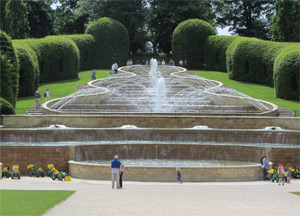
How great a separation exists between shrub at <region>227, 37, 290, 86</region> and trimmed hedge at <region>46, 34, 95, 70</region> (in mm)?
16090

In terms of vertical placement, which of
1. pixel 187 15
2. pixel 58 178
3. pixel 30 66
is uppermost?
pixel 187 15

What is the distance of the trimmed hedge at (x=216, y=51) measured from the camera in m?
56.6

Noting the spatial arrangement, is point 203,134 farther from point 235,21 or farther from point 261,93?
point 235,21

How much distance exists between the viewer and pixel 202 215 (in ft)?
39.6

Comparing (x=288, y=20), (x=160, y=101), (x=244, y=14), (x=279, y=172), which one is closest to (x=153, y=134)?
(x=279, y=172)

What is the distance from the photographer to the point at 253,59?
4725cm

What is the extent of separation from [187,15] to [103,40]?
10.9m

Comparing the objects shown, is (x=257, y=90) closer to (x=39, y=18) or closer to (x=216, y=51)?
(x=216, y=51)

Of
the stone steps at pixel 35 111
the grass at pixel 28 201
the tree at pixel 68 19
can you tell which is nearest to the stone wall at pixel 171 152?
the grass at pixel 28 201

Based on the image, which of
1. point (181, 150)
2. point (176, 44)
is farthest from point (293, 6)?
point (181, 150)

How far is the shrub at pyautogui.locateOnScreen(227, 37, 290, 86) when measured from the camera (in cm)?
4517

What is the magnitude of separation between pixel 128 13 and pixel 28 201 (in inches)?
2128

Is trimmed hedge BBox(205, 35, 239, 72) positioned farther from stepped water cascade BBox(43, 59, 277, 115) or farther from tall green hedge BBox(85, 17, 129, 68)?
stepped water cascade BBox(43, 59, 277, 115)

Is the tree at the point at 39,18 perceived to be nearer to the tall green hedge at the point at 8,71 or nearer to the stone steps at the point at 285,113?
the tall green hedge at the point at 8,71
